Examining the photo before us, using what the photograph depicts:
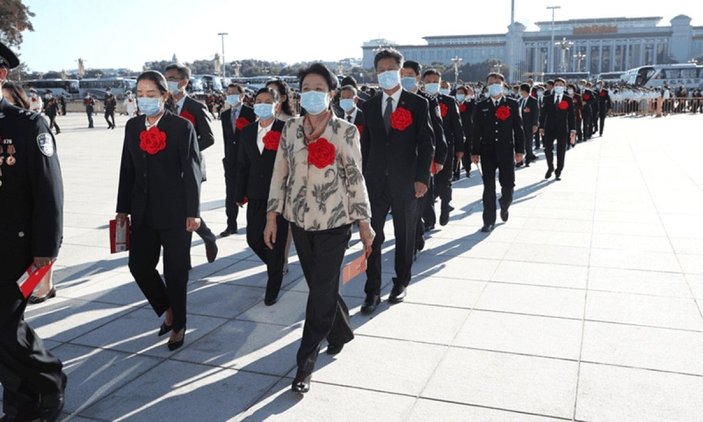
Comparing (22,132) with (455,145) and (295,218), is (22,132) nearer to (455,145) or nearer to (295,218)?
(295,218)

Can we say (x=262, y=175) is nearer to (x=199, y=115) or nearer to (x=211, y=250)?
(x=211, y=250)

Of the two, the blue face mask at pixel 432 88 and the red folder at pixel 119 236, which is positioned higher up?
the blue face mask at pixel 432 88

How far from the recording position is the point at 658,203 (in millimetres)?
9938

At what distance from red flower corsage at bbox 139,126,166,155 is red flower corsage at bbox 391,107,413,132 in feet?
6.17

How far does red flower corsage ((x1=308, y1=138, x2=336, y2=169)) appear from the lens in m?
3.76

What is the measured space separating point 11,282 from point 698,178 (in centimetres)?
1241

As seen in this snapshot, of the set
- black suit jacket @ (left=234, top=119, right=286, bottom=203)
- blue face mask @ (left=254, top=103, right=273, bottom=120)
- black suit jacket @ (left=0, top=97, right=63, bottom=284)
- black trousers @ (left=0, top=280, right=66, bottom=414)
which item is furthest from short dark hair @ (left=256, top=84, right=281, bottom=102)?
black trousers @ (left=0, top=280, right=66, bottom=414)

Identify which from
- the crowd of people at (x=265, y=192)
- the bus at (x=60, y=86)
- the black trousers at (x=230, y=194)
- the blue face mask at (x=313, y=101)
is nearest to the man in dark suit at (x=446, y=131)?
the crowd of people at (x=265, y=192)

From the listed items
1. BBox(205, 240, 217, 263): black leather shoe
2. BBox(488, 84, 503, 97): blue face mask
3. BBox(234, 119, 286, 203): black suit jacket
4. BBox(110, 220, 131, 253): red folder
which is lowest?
BBox(205, 240, 217, 263): black leather shoe

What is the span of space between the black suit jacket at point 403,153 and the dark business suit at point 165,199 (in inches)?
61.9

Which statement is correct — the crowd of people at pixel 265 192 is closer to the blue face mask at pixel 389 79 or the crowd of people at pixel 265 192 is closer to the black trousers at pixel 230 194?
the blue face mask at pixel 389 79

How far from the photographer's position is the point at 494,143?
8.53 metres

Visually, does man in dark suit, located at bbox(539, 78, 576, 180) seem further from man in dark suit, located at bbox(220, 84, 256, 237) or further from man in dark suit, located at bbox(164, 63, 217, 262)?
man in dark suit, located at bbox(164, 63, 217, 262)

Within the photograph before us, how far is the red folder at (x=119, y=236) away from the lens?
447 cm
